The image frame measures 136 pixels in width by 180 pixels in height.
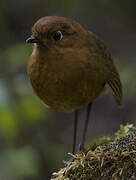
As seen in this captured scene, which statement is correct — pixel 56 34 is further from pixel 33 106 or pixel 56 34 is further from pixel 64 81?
pixel 33 106

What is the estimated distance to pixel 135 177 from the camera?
12.0 feet

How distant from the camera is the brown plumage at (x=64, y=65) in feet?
16.1

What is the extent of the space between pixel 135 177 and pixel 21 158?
294 centimetres

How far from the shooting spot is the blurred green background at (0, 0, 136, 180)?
638 cm

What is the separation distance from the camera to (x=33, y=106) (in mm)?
6652

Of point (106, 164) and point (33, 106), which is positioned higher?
point (33, 106)

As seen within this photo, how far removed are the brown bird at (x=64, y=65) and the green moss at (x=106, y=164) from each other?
108 cm

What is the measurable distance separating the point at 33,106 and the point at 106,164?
288 centimetres

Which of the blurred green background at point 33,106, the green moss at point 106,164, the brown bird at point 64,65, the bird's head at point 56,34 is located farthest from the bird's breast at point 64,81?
the green moss at point 106,164

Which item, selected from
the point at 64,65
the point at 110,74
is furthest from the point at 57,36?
the point at 110,74

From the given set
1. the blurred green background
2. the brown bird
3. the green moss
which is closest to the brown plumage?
the brown bird

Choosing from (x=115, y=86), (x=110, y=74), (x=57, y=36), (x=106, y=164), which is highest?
(x=57, y=36)

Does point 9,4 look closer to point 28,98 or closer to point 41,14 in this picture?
point 41,14

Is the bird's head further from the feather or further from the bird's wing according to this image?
the feather
